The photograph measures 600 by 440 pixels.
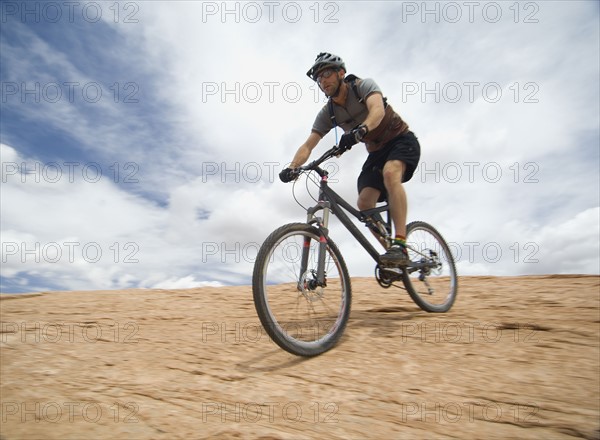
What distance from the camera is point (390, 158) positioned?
4566mm

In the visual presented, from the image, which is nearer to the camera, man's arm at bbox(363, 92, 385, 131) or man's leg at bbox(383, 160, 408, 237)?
man's arm at bbox(363, 92, 385, 131)

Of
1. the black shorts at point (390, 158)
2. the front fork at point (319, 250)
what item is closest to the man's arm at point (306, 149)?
the front fork at point (319, 250)

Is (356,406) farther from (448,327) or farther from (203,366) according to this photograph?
(448,327)

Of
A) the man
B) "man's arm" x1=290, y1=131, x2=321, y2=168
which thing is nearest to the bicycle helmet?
the man

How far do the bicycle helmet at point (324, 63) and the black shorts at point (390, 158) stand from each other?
1.17m

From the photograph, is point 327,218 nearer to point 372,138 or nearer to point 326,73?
point 372,138

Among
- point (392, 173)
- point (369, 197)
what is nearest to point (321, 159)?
point (392, 173)

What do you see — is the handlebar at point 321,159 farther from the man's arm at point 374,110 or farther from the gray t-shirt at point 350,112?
the gray t-shirt at point 350,112

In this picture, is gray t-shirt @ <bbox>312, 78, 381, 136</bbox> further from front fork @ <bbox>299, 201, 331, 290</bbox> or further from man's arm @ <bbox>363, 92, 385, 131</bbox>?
front fork @ <bbox>299, 201, 331, 290</bbox>

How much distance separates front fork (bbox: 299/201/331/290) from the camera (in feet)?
11.5

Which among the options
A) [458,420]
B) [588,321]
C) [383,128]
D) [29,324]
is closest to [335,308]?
[458,420]

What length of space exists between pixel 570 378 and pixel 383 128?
3201 millimetres

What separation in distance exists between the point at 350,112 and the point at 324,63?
0.64 meters

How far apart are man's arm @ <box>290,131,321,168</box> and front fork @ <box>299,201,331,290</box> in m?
0.73
